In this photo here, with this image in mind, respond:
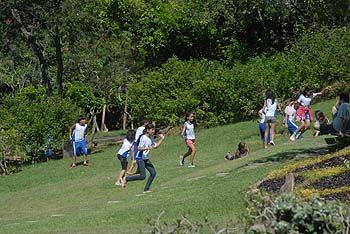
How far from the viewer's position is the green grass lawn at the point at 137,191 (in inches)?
518

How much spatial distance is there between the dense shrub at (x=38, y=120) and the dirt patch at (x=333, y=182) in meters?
18.6

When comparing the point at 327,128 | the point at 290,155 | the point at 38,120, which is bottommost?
the point at 290,155

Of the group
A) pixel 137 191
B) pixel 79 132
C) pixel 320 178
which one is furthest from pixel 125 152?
pixel 320 178

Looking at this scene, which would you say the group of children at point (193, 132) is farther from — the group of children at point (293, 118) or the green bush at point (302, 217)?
the green bush at point (302, 217)

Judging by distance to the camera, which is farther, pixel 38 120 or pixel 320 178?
pixel 38 120

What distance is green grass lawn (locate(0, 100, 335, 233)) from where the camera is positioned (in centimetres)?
1315

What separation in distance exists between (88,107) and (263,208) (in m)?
37.4

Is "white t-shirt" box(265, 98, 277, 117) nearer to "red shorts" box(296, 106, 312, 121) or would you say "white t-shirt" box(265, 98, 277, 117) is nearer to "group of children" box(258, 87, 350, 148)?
"group of children" box(258, 87, 350, 148)

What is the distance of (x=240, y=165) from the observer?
61.3 ft

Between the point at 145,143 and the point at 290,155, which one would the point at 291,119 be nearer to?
the point at 290,155

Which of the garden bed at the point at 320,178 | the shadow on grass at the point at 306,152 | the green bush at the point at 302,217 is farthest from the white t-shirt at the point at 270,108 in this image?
the green bush at the point at 302,217

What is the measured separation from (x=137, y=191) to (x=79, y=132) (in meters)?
8.45

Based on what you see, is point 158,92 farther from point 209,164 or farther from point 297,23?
point 209,164

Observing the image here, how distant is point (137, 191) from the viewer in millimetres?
17984
